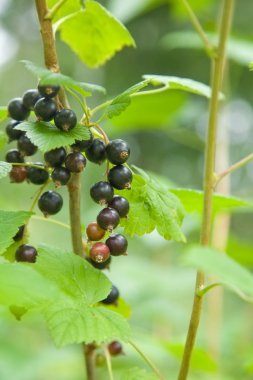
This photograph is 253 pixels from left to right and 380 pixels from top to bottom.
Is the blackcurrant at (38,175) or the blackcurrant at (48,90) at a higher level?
the blackcurrant at (48,90)

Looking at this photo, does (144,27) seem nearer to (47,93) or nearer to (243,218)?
(243,218)

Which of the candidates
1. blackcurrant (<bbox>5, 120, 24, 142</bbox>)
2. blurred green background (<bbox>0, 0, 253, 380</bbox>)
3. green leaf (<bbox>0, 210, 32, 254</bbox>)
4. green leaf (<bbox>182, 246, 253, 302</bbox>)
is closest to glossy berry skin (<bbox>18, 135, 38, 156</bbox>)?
blackcurrant (<bbox>5, 120, 24, 142</bbox>)

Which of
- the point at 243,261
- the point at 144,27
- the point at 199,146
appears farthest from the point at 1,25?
the point at 243,261

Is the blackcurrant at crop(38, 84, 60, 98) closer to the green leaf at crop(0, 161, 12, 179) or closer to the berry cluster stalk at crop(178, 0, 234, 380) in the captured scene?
the green leaf at crop(0, 161, 12, 179)

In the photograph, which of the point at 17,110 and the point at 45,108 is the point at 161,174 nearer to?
the point at 17,110

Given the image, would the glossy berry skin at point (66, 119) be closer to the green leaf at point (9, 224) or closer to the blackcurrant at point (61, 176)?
the blackcurrant at point (61, 176)

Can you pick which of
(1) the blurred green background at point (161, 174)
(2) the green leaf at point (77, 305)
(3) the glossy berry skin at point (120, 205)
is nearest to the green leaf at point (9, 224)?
(2) the green leaf at point (77, 305)
